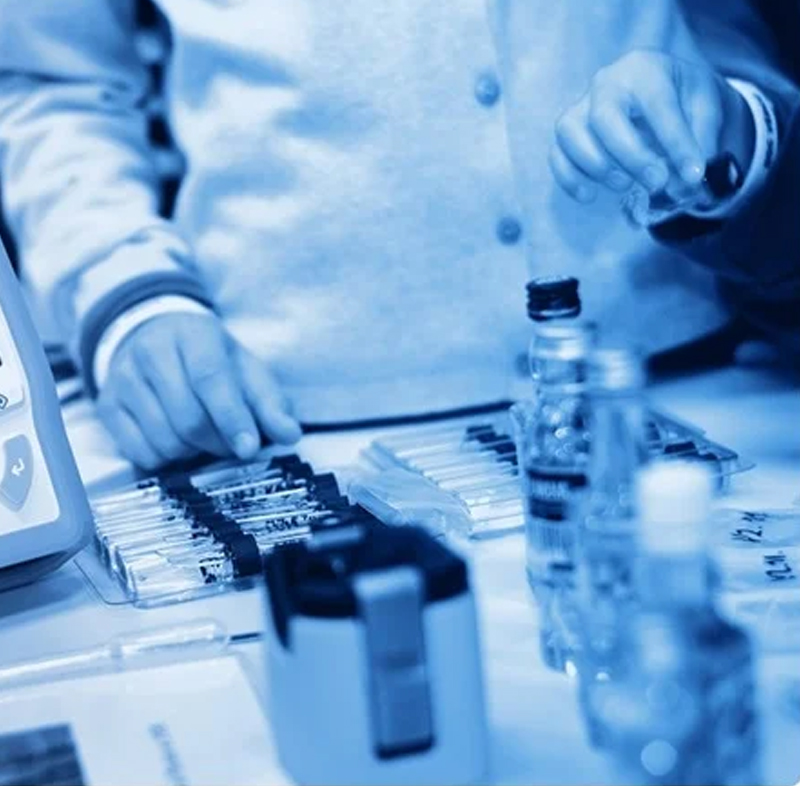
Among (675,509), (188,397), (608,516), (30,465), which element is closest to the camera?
(675,509)

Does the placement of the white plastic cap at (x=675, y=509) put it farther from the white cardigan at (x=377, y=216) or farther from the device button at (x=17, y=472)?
the white cardigan at (x=377, y=216)

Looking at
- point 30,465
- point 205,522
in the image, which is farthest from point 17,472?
point 205,522

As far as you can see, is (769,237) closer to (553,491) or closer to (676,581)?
(553,491)

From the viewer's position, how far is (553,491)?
A: 619 mm

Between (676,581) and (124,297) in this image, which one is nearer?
(676,581)

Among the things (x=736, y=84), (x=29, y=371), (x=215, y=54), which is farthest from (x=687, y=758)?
(x=215, y=54)

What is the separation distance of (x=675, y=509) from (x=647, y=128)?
47 cm

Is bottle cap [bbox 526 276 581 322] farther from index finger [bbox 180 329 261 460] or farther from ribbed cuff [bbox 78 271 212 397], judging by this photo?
ribbed cuff [bbox 78 271 212 397]

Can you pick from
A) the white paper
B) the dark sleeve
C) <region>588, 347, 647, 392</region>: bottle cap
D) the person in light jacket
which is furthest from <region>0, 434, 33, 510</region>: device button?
the dark sleeve

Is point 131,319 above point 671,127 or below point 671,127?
below

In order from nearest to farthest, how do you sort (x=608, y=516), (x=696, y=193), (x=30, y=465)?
(x=608, y=516) → (x=30, y=465) → (x=696, y=193)

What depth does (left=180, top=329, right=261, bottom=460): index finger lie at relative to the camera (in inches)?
38.5

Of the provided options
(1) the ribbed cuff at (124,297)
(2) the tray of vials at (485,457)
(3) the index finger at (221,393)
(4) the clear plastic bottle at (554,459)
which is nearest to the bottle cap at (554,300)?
(4) the clear plastic bottle at (554,459)

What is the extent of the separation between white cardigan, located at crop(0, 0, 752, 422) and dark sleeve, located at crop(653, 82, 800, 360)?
7 cm
